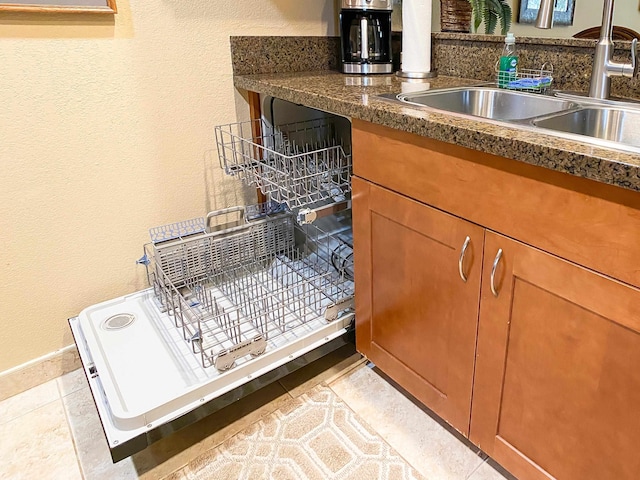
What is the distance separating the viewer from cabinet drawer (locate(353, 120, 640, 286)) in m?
0.80

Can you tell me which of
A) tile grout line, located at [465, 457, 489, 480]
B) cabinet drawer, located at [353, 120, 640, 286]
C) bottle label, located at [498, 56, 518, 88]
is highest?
bottle label, located at [498, 56, 518, 88]

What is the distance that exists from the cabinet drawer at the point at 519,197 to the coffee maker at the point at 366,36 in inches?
24.1

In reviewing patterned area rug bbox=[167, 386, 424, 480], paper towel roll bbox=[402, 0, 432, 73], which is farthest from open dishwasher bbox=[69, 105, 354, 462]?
paper towel roll bbox=[402, 0, 432, 73]

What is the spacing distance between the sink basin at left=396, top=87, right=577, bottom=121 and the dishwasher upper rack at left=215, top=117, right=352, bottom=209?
34 centimetres

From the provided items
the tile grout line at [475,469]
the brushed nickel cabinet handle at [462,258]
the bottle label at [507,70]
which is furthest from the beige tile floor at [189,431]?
the bottle label at [507,70]

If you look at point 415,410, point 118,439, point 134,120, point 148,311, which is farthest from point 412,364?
point 134,120

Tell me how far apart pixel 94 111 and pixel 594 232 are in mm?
1430

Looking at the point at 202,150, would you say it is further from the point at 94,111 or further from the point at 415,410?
the point at 415,410

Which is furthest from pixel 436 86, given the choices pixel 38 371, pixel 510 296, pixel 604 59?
pixel 38 371

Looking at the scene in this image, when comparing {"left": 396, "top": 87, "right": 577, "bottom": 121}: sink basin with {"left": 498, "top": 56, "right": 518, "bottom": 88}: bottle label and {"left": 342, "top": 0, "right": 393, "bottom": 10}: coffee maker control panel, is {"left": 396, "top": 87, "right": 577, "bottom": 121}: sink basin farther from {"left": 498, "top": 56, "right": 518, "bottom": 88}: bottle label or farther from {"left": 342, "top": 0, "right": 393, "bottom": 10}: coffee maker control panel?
{"left": 342, "top": 0, "right": 393, "bottom": 10}: coffee maker control panel

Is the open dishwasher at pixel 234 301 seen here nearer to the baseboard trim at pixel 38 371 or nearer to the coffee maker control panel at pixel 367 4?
the baseboard trim at pixel 38 371

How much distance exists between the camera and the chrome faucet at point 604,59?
3.99 ft

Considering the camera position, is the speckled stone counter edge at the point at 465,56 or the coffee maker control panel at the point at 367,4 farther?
the coffee maker control panel at the point at 367,4

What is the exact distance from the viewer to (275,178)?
159cm
